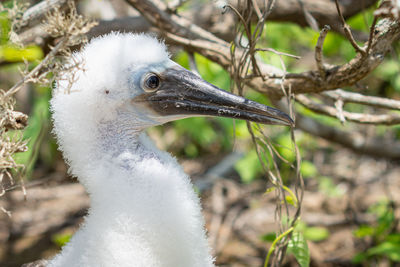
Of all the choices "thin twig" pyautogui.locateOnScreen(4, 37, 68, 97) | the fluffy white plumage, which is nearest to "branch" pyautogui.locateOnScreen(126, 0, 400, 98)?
the fluffy white plumage

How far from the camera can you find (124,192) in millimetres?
1634

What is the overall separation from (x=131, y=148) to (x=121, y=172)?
13cm

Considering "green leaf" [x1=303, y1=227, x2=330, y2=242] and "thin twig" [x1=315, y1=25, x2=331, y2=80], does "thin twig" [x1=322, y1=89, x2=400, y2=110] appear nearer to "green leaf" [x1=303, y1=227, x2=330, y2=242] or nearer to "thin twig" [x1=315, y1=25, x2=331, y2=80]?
"thin twig" [x1=315, y1=25, x2=331, y2=80]

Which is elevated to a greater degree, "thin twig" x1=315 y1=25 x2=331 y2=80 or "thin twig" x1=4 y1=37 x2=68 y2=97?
"thin twig" x1=315 y1=25 x2=331 y2=80

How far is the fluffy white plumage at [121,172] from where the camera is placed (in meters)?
1.60

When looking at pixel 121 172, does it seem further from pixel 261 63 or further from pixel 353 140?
pixel 353 140

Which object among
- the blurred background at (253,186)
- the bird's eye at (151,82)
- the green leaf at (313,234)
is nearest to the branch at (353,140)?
the blurred background at (253,186)

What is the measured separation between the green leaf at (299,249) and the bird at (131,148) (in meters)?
0.51

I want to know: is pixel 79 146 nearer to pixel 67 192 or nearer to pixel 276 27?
pixel 276 27

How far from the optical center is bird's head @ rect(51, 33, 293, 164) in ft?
5.58

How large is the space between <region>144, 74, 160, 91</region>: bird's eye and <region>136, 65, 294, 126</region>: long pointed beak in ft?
0.06

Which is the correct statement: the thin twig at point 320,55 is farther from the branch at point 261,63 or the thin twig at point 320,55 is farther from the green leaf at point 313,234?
the green leaf at point 313,234

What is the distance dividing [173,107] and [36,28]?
1.19m

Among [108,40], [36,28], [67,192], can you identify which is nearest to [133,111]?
[108,40]
